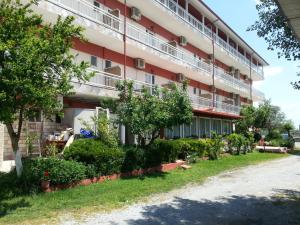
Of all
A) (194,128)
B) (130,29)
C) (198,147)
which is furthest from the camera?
(194,128)

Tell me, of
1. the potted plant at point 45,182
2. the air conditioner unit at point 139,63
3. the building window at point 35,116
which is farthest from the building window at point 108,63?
the potted plant at point 45,182

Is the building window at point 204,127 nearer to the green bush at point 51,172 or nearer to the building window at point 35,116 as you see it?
the building window at point 35,116

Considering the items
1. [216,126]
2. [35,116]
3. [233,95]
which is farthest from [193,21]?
[35,116]

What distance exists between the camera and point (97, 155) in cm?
1363

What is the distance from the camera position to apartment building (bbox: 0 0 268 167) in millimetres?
18875

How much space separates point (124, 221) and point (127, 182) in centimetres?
472

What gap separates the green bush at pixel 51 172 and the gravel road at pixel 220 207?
2634mm

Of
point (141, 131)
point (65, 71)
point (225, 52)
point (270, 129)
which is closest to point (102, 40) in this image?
point (141, 131)

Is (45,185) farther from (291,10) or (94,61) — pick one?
(94,61)

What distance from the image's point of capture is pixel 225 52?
3888 cm

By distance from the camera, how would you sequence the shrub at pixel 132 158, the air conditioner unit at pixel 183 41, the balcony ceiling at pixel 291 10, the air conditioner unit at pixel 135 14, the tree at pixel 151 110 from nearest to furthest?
the balcony ceiling at pixel 291 10, the shrub at pixel 132 158, the tree at pixel 151 110, the air conditioner unit at pixel 135 14, the air conditioner unit at pixel 183 41

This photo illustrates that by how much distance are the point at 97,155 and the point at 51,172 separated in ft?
7.55

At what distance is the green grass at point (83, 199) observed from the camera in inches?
378

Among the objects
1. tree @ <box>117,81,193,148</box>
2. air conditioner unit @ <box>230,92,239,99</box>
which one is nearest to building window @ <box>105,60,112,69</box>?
tree @ <box>117,81,193,148</box>
